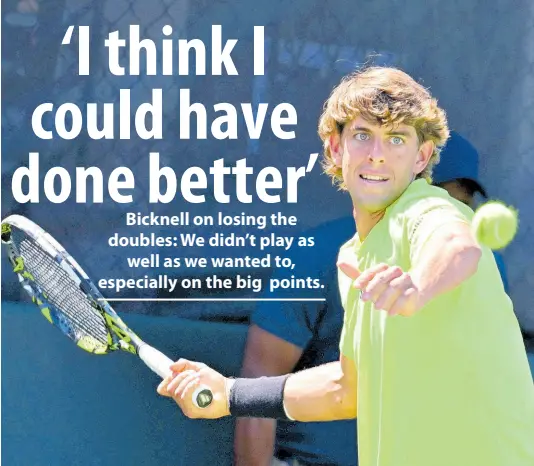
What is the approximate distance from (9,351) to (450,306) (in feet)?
5.00

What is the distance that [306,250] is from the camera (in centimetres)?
282

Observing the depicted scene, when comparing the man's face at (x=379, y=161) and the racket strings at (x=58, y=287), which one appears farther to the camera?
the racket strings at (x=58, y=287)

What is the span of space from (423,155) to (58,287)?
1.21 metres

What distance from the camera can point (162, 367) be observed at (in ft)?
8.39

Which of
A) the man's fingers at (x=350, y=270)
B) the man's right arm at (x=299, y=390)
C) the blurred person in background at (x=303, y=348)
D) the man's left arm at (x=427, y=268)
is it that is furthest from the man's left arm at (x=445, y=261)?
the blurred person in background at (x=303, y=348)

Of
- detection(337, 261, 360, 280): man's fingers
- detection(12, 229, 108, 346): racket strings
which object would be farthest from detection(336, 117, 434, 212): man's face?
detection(12, 229, 108, 346): racket strings

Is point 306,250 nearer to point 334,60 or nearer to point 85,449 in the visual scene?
point 334,60

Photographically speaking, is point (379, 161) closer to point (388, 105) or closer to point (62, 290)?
point (388, 105)

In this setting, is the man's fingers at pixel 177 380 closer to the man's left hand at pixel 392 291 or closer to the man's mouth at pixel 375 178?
the man's mouth at pixel 375 178

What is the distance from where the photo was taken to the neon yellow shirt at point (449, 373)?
6.22 feet

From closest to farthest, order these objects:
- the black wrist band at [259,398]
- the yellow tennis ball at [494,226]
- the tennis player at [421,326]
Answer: the yellow tennis ball at [494,226]
the tennis player at [421,326]
the black wrist band at [259,398]

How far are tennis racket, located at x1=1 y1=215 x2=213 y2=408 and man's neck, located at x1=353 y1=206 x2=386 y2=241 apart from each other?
76 centimetres

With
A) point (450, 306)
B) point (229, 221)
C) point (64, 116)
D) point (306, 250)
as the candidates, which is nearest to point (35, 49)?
point (64, 116)

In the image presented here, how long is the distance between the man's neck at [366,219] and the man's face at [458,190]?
2.47ft
